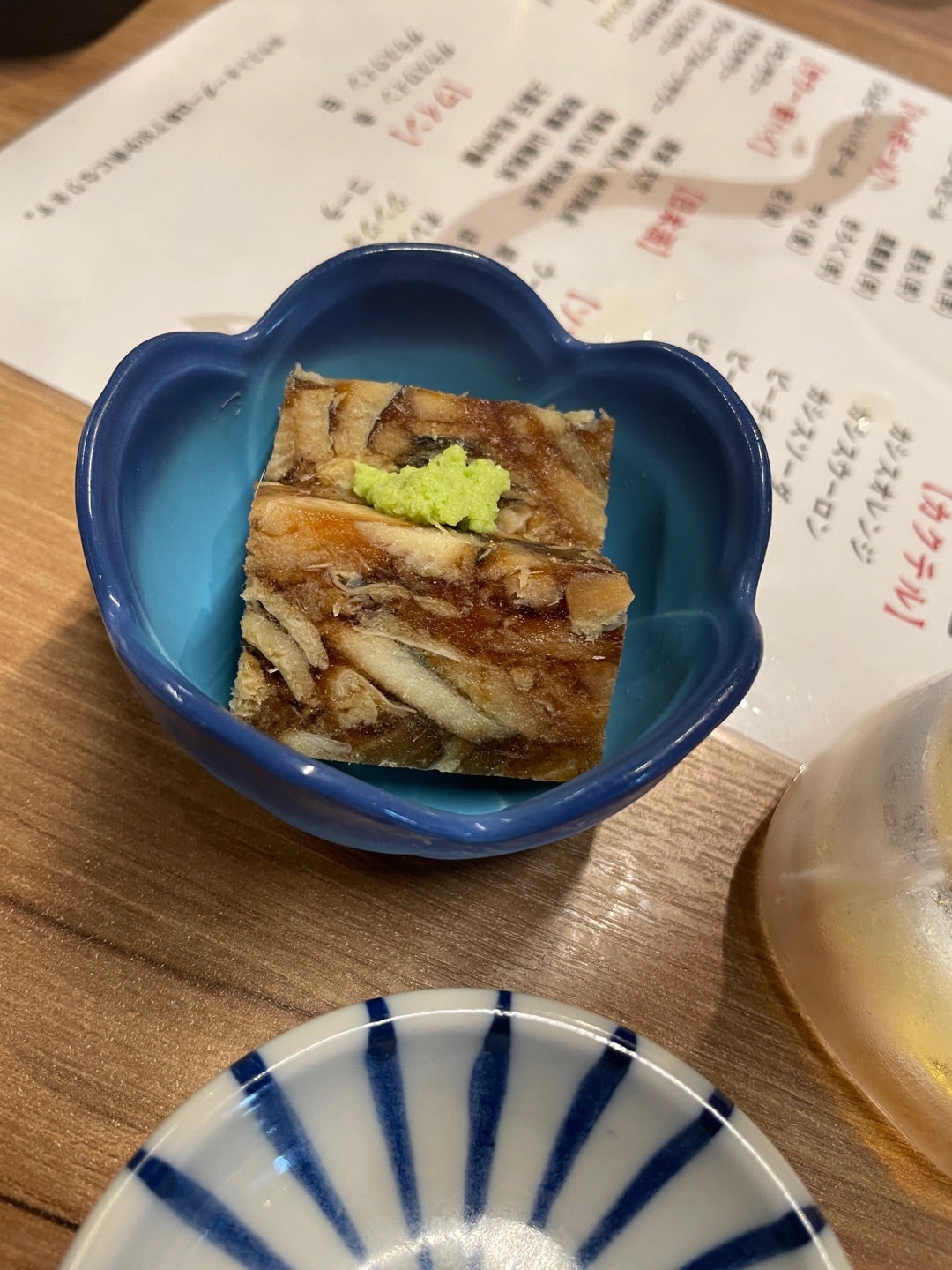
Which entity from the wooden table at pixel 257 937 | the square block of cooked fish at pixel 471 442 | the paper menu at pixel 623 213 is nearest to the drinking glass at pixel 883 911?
the wooden table at pixel 257 937


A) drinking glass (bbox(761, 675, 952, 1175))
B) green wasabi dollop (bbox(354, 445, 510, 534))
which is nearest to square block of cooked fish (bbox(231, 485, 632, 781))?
green wasabi dollop (bbox(354, 445, 510, 534))

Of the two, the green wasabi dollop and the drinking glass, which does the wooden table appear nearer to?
the drinking glass

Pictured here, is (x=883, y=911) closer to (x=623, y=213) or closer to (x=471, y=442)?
(x=471, y=442)

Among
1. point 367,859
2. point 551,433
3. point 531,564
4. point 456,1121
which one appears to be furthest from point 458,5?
point 456,1121

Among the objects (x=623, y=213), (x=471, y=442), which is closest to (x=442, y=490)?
(x=471, y=442)

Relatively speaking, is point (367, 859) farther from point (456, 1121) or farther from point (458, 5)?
point (458, 5)
